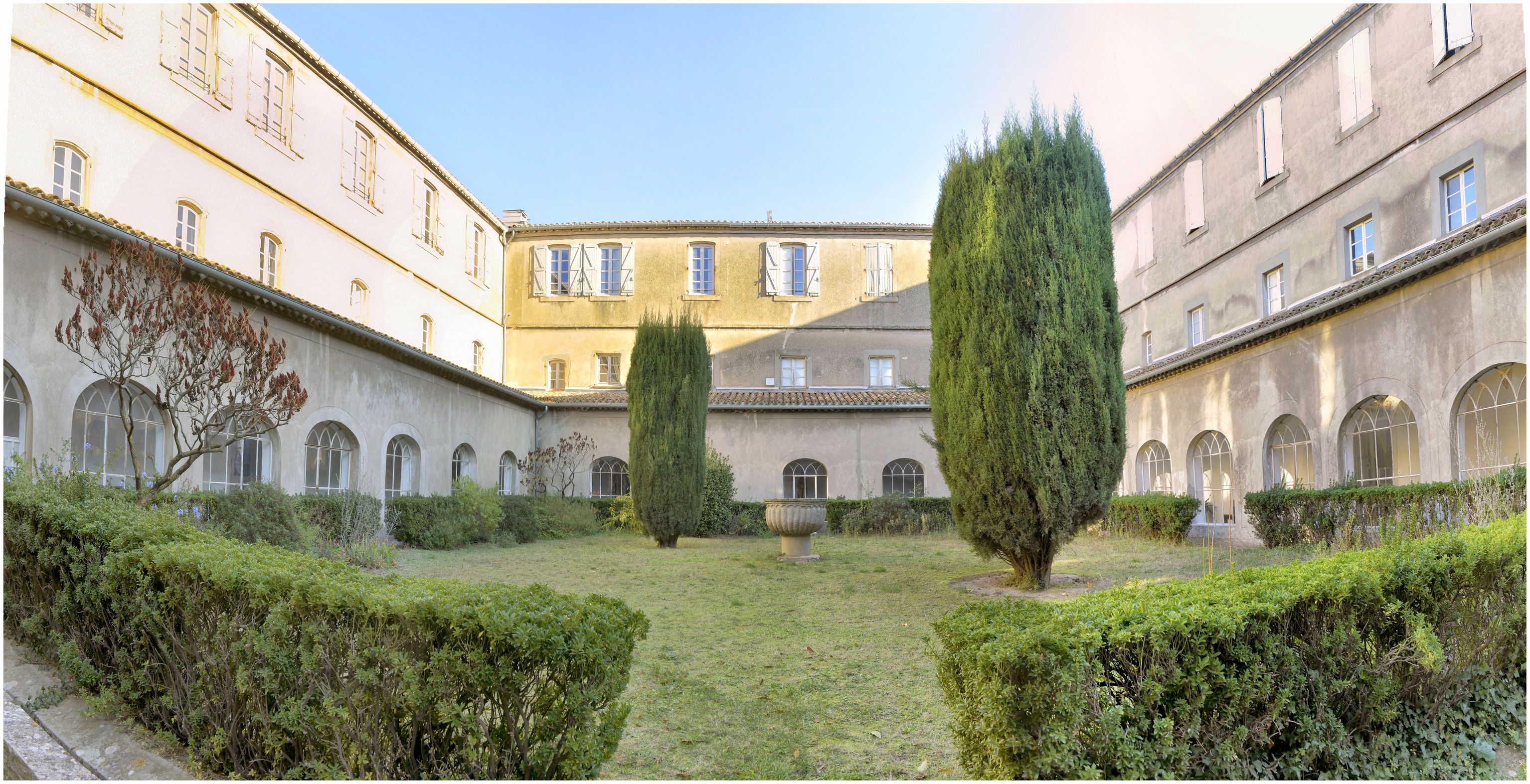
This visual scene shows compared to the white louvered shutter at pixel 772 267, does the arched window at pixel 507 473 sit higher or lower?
lower

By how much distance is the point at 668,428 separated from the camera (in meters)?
16.3

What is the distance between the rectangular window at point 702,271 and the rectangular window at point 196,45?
44.9ft

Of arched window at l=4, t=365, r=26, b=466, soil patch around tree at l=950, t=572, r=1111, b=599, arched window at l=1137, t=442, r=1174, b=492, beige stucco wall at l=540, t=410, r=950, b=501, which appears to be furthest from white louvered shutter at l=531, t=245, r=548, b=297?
soil patch around tree at l=950, t=572, r=1111, b=599

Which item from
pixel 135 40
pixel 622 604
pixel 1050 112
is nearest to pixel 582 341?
pixel 135 40

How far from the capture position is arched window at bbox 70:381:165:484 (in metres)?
9.20

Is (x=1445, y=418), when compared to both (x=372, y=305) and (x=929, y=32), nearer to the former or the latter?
(x=929, y=32)

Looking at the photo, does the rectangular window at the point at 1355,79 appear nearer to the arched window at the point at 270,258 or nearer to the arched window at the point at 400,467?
the arched window at the point at 400,467

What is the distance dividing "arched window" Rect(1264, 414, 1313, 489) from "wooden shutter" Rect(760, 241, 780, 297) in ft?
47.0

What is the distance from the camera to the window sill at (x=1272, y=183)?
16.9 m

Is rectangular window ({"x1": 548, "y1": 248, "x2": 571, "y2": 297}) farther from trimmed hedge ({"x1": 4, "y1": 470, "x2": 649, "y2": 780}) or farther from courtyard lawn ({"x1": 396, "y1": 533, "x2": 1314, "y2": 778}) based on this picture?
trimmed hedge ({"x1": 4, "y1": 470, "x2": 649, "y2": 780})

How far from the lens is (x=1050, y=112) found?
9211 millimetres

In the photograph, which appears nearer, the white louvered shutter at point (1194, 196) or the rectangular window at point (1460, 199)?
the rectangular window at point (1460, 199)

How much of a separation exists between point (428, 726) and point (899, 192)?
916 inches

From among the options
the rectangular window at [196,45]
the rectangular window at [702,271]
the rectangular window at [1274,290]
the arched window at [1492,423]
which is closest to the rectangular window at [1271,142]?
the rectangular window at [1274,290]
